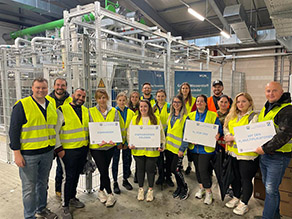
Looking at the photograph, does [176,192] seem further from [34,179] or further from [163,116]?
[34,179]

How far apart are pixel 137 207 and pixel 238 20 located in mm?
6006

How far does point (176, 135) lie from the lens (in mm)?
2711

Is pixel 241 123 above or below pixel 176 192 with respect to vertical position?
above

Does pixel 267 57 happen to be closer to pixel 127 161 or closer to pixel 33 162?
pixel 127 161

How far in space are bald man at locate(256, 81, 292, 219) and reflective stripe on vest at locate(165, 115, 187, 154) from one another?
0.95 m

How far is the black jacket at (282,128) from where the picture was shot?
A: 184 cm

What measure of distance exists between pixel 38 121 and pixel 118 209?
1487 millimetres

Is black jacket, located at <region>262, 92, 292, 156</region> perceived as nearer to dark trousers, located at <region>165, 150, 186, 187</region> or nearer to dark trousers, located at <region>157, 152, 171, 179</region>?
dark trousers, located at <region>165, 150, 186, 187</region>

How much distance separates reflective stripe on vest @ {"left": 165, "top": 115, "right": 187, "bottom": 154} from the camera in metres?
2.70

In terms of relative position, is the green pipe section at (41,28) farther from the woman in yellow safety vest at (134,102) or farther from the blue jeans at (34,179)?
the blue jeans at (34,179)

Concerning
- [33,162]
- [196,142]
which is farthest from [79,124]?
[196,142]

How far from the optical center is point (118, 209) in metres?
2.59

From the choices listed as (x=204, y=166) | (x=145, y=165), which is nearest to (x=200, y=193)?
(x=204, y=166)

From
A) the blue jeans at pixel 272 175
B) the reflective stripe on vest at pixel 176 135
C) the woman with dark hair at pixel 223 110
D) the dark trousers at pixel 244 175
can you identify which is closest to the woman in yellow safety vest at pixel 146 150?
the reflective stripe on vest at pixel 176 135
